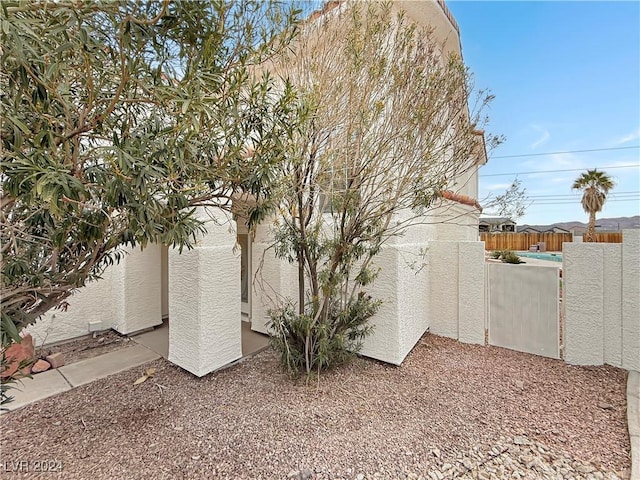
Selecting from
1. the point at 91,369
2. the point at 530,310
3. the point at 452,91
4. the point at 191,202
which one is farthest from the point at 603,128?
the point at 91,369

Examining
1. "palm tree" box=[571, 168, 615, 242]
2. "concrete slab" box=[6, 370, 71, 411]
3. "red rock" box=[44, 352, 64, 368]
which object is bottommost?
"concrete slab" box=[6, 370, 71, 411]

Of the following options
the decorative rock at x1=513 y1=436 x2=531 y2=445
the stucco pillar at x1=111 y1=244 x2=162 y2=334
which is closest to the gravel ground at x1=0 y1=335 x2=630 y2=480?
the decorative rock at x1=513 y1=436 x2=531 y2=445

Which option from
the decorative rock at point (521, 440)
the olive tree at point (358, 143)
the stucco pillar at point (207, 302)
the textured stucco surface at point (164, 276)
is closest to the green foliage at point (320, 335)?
the olive tree at point (358, 143)

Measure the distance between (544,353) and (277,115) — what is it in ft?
28.0

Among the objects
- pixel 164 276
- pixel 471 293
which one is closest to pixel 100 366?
pixel 164 276

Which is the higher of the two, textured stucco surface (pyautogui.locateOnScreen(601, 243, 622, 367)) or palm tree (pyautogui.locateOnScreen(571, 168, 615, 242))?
palm tree (pyautogui.locateOnScreen(571, 168, 615, 242))

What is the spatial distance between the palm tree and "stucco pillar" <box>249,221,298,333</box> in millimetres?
32127

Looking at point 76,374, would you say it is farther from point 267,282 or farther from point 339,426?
point 339,426

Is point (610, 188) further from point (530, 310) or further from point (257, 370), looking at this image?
point (257, 370)

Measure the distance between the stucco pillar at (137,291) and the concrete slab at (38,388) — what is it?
2.48m

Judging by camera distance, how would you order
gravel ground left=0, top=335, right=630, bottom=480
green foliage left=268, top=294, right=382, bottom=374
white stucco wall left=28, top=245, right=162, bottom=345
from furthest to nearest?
white stucco wall left=28, top=245, right=162, bottom=345
green foliage left=268, top=294, right=382, bottom=374
gravel ground left=0, top=335, right=630, bottom=480

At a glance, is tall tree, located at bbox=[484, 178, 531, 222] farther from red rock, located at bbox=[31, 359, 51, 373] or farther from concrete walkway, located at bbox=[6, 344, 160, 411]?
red rock, located at bbox=[31, 359, 51, 373]

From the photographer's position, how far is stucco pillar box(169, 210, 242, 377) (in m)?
6.54

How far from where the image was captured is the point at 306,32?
20.7 ft
